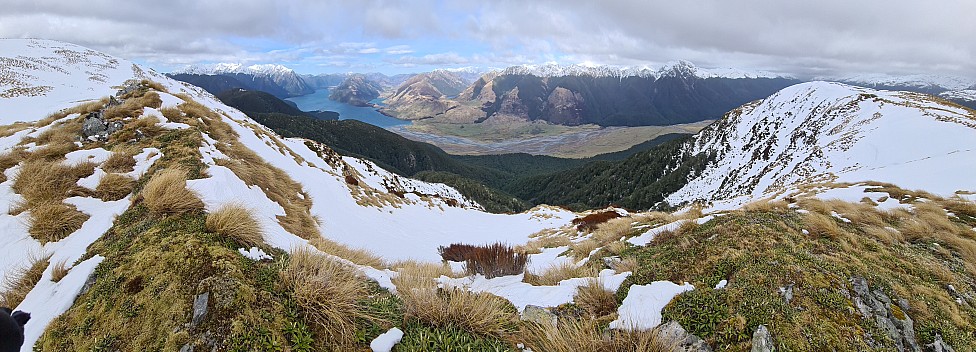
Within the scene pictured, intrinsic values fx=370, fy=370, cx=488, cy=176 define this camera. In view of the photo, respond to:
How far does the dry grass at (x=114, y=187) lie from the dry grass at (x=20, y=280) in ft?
6.27

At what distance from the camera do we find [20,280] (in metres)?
4.38

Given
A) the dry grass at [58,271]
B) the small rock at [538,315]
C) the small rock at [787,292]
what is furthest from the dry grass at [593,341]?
the dry grass at [58,271]

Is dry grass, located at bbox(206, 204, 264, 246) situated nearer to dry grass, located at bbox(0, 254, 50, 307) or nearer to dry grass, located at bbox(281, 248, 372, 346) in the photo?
dry grass, located at bbox(281, 248, 372, 346)

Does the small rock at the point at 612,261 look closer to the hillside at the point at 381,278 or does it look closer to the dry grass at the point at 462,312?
the hillside at the point at 381,278

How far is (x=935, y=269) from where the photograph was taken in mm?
5305

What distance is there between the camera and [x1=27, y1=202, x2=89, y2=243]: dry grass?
539cm

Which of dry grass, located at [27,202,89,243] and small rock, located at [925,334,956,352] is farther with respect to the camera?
dry grass, located at [27,202,89,243]

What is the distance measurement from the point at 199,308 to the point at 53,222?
476 centimetres

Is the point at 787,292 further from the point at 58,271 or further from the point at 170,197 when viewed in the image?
the point at 58,271

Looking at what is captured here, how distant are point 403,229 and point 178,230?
10.9 m

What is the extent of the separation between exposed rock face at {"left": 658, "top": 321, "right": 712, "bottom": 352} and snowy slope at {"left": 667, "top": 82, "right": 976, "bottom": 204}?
25.2m

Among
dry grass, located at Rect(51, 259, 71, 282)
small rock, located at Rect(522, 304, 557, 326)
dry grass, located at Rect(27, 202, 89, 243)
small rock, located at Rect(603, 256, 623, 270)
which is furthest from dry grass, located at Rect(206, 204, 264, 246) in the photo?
small rock, located at Rect(603, 256, 623, 270)

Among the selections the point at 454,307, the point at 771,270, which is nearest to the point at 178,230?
the point at 454,307

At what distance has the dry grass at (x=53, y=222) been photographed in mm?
5387
